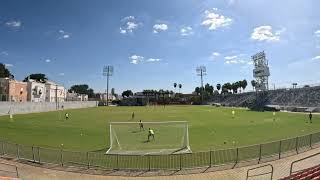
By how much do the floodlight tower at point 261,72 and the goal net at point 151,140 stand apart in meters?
84.4

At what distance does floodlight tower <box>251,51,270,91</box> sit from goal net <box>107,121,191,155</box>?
84434mm

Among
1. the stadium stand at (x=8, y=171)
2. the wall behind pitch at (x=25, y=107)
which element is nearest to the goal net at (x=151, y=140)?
the stadium stand at (x=8, y=171)

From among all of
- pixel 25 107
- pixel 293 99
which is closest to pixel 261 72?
pixel 293 99

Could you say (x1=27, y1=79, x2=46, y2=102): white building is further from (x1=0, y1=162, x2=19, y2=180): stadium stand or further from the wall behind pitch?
(x1=0, y1=162, x2=19, y2=180): stadium stand

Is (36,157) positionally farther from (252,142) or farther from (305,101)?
(305,101)

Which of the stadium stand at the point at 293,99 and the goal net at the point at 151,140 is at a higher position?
the stadium stand at the point at 293,99

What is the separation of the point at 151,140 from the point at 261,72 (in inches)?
3436

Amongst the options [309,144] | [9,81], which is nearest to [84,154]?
[309,144]

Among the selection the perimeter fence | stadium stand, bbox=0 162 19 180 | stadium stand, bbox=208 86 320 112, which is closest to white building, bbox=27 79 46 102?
stadium stand, bbox=208 86 320 112

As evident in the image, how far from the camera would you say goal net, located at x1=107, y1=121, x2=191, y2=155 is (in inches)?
1027

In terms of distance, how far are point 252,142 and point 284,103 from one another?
75427 mm

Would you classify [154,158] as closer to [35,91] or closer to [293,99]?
[293,99]

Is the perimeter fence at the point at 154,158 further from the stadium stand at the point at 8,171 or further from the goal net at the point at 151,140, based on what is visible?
the goal net at the point at 151,140

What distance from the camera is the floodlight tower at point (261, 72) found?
110562mm
